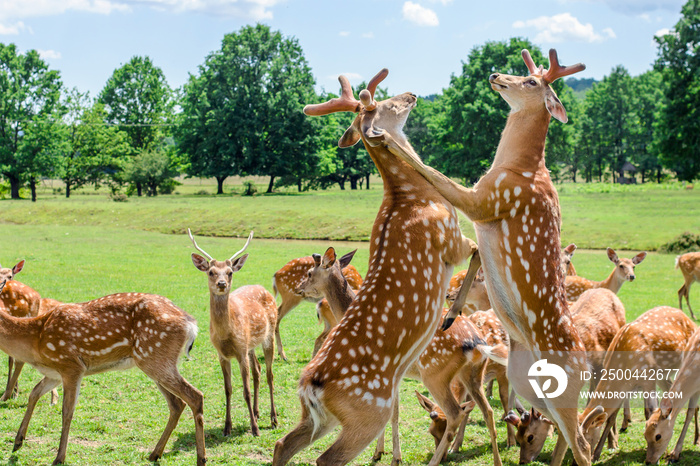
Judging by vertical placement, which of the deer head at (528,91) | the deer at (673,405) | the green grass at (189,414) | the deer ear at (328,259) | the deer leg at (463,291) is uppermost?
the deer head at (528,91)

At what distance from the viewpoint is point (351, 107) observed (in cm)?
453

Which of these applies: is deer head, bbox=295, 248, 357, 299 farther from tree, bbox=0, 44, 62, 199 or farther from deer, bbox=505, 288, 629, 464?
tree, bbox=0, 44, 62, 199

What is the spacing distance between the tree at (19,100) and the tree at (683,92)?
44451 millimetres

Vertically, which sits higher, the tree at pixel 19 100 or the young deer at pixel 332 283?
the tree at pixel 19 100

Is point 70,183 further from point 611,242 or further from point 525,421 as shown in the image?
point 525,421

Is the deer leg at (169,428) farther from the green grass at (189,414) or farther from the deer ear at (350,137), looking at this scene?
the deer ear at (350,137)

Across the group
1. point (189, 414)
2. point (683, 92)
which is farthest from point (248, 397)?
point (683, 92)

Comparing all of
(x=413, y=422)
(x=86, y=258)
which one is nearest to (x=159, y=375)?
(x=413, y=422)

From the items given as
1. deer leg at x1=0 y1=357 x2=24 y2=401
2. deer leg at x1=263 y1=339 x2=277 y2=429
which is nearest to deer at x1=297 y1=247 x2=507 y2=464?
deer leg at x1=263 y1=339 x2=277 y2=429

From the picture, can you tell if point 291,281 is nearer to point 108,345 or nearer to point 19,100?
point 108,345

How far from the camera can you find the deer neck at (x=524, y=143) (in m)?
4.32

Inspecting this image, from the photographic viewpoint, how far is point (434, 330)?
4.00 meters

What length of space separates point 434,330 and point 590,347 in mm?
3938

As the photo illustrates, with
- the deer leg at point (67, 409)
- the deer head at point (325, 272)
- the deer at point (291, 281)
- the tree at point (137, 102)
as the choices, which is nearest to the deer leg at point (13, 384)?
the deer leg at point (67, 409)
